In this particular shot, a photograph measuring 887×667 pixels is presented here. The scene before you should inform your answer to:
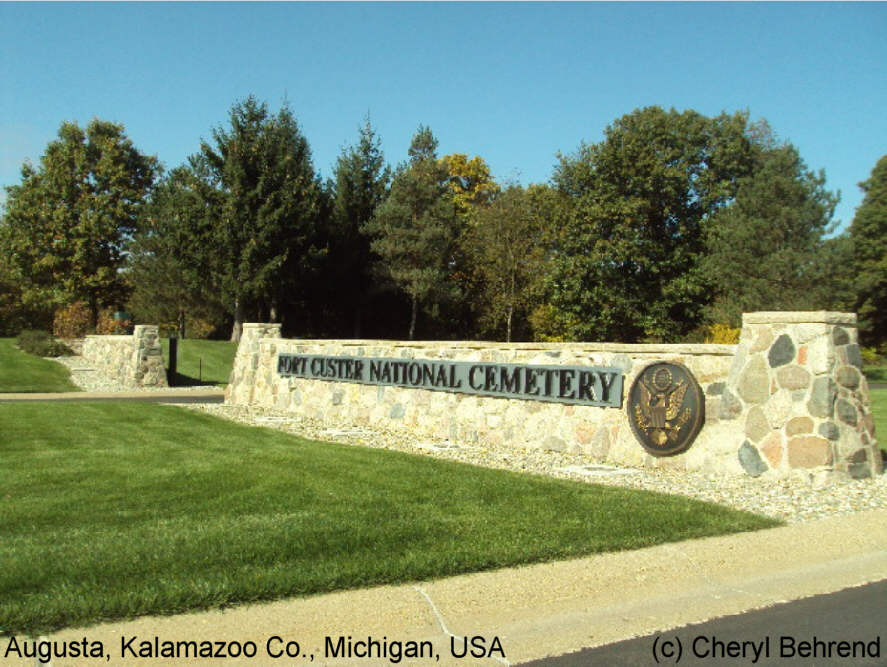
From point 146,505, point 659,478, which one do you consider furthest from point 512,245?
point 146,505

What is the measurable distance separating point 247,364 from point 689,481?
12.5 m

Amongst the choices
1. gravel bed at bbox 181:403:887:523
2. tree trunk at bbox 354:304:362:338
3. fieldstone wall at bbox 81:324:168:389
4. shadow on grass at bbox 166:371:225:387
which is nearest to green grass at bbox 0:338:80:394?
fieldstone wall at bbox 81:324:168:389

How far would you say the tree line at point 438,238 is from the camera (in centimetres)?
3803

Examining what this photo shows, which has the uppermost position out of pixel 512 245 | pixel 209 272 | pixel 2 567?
pixel 512 245

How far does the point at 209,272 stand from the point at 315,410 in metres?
24.1

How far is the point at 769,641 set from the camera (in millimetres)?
4582

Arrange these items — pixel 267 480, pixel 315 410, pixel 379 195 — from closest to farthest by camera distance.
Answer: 1. pixel 267 480
2. pixel 315 410
3. pixel 379 195

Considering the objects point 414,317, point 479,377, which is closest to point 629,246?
point 414,317

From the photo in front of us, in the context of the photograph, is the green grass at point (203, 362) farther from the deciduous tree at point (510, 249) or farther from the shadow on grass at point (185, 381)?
the deciduous tree at point (510, 249)

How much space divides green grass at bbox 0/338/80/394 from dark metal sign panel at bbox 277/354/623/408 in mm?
10325

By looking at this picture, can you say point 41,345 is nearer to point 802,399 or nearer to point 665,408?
point 665,408

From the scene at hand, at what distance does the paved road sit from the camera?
14.2 feet

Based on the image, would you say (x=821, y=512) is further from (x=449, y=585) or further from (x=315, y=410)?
(x=315, y=410)

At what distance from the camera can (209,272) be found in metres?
38.9
